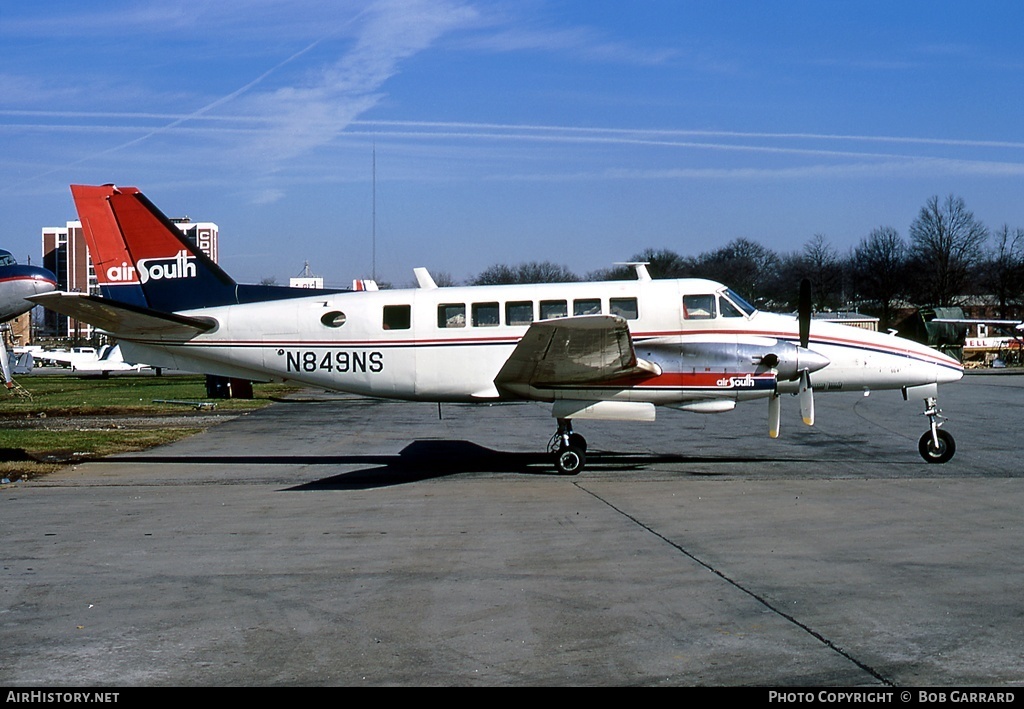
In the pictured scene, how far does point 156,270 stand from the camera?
17.8 m

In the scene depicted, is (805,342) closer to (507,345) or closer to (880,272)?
(507,345)

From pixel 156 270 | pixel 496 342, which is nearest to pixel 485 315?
pixel 496 342

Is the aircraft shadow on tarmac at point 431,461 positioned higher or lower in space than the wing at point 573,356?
lower

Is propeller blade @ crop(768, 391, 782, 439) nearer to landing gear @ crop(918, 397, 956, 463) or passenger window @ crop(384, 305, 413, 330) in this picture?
landing gear @ crop(918, 397, 956, 463)

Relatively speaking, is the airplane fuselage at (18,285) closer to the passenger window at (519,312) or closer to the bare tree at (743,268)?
the passenger window at (519,312)

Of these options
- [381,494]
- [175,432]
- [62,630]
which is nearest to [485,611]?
[62,630]

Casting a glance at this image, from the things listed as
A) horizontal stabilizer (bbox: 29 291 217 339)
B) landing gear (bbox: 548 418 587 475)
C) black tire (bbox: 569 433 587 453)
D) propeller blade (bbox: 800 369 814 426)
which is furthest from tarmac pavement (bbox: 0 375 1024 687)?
horizontal stabilizer (bbox: 29 291 217 339)

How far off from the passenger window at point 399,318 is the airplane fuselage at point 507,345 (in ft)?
0.06

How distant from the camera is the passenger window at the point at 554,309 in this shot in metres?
Answer: 16.2

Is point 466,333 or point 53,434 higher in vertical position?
point 466,333

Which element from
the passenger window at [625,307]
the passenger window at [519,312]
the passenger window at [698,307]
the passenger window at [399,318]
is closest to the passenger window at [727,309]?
the passenger window at [698,307]

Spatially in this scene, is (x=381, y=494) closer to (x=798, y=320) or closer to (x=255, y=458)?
(x=255, y=458)

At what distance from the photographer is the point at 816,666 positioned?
241 inches
